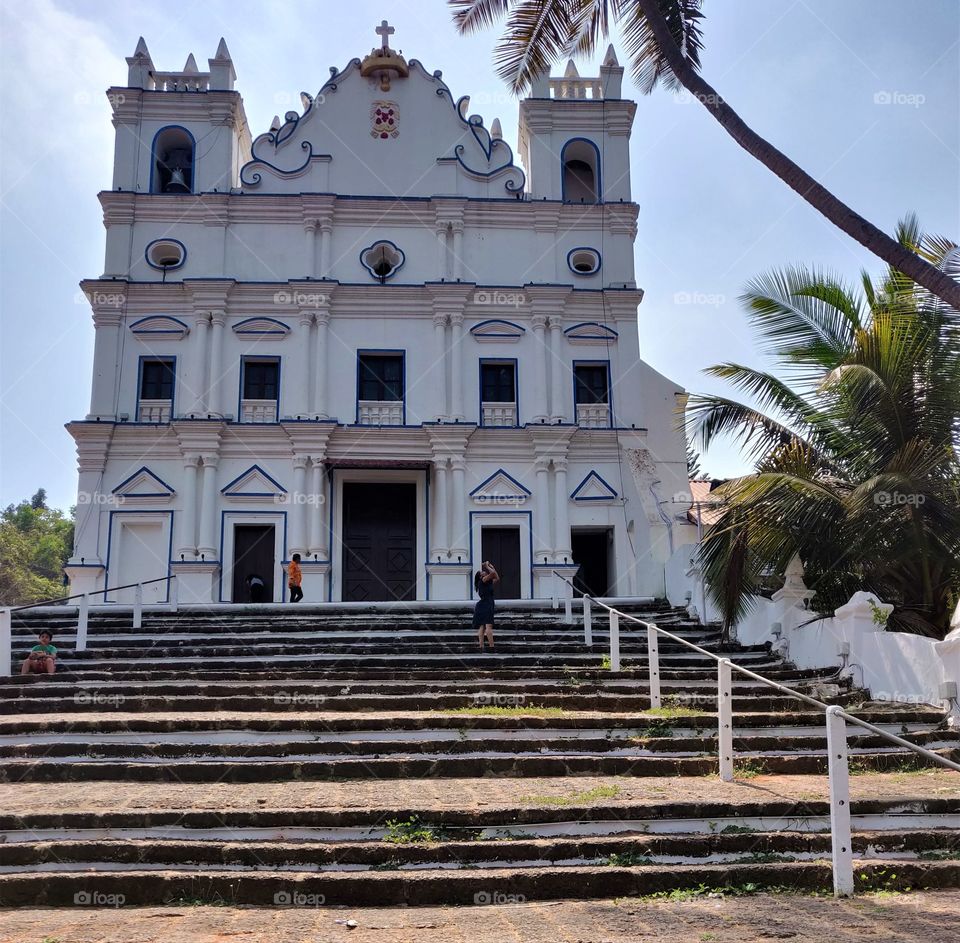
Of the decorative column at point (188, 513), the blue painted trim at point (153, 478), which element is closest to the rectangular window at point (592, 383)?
the decorative column at point (188, 513)

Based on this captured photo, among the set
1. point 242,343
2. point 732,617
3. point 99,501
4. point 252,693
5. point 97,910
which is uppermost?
point 242,343

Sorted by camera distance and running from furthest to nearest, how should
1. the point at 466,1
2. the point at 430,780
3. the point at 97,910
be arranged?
the point at 466,1 → the point at 430,780 → the point at 97,910

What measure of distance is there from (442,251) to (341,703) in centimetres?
1448

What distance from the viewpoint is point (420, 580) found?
21.8 m

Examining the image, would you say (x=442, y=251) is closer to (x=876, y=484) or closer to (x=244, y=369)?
(x=244, y=369)

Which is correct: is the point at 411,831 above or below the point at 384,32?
below

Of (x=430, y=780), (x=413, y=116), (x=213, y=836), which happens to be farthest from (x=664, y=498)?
(x=213, y=836)

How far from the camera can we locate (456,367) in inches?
893

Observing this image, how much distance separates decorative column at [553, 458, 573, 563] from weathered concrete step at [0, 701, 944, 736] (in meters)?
11.2

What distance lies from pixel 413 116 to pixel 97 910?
68.8ft

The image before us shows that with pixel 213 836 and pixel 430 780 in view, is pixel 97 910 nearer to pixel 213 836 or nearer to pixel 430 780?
pixel 213 836

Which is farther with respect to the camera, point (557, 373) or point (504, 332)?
point (504, 332)

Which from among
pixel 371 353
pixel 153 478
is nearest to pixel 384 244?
pixel 371 353

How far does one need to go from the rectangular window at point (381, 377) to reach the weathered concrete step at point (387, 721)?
1280cm
